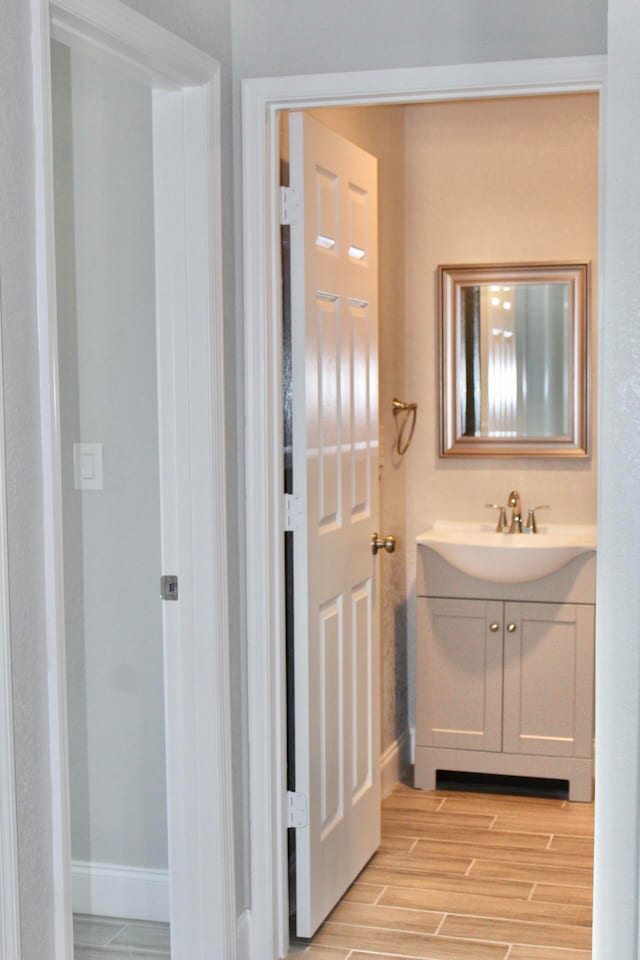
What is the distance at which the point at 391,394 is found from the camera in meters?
4.57

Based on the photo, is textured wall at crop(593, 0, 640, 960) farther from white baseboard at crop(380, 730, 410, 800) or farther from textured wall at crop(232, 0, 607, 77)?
white baseboard at crop(380, 730, 410, 800)

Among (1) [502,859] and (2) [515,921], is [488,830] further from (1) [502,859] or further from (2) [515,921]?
(2) [515,921]

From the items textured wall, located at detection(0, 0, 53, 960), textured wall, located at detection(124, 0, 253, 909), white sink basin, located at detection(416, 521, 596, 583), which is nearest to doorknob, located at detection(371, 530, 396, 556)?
white sink basin, located at detection(416, 521, 596, 583)

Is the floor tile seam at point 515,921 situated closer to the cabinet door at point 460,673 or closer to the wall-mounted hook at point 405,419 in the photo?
the cabinet door at point 460,673

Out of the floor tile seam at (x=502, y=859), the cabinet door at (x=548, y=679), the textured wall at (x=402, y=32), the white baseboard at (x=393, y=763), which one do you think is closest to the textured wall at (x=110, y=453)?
the textured wall at (x=402, y=32)

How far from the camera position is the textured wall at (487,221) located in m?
4.57

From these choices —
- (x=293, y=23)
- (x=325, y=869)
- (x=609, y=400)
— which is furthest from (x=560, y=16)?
(x=325, y=869)

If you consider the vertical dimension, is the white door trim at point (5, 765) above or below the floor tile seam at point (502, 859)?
above

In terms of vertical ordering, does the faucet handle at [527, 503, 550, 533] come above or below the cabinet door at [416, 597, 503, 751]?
above

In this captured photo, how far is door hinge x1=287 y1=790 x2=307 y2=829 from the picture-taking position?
3.13 metres

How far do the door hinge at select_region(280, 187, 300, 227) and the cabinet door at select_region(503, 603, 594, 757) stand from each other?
6.24ft

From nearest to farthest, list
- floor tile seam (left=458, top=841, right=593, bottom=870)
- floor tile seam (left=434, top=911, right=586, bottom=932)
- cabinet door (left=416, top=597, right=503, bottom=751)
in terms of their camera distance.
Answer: floor tile seam (left=434, top=911, right=586, bottom=932) → floor tile seam (left=458, top=841, right=593, bottom=870) → cabinet door (left=416, top=597, right=503, bottom=751)

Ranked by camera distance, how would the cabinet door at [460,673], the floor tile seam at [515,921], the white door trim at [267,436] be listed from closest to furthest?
the white door trim at [267,436] → the floor tile seam at [515,921] → the cabinet door at [460,673]

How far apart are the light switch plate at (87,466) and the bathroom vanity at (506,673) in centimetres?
164
